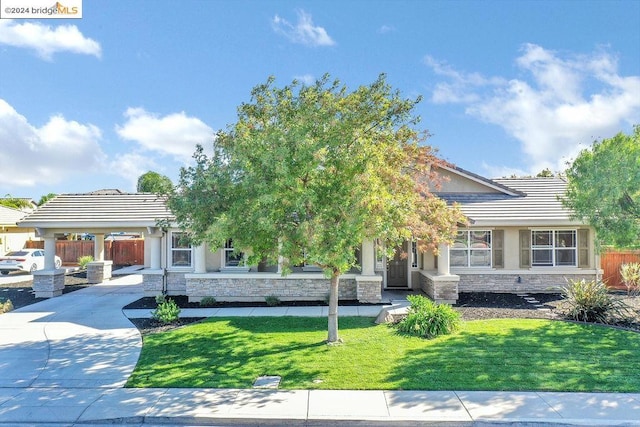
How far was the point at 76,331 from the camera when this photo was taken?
10953 millimetres

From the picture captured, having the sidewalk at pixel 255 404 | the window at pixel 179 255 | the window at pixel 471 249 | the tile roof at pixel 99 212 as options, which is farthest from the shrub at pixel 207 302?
the window at pixel 471 249

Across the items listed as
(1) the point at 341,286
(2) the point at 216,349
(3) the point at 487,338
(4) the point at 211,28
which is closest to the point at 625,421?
(3) the point at 487,338

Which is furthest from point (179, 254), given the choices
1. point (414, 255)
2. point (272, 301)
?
point (414, 255)

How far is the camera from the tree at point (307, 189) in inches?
303

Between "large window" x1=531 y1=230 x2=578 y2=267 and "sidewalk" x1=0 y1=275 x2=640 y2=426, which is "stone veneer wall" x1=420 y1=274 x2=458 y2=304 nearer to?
"large window" x1=531 y1=230 x2=578 y2=267

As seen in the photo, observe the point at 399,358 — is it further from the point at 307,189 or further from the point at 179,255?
the point at 179,255

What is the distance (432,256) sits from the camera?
52.4 feet

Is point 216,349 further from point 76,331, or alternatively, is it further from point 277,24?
point 277,24

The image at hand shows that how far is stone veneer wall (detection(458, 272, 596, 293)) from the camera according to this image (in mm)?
15508

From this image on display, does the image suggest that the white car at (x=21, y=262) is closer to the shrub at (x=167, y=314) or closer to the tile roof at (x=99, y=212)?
the tile roof at (x=99, y=212)

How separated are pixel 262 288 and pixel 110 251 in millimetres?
19874

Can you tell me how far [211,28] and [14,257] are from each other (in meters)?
20.4

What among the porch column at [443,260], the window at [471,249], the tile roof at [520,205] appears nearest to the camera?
the porch column at [443,260]

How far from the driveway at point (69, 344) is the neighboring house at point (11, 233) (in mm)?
19396
